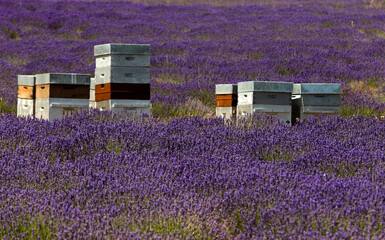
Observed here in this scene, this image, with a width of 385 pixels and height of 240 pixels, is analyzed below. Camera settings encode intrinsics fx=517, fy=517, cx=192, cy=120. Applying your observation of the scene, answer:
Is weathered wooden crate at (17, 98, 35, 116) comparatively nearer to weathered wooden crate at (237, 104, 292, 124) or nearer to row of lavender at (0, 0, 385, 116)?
row of lavender at (0, 0, 385, 116)

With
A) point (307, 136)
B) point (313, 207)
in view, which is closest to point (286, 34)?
point (307, 136)

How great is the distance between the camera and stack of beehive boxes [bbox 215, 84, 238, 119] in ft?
23.4

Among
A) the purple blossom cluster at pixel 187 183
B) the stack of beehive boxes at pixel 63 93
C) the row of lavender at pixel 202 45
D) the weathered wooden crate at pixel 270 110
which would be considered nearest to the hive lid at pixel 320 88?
the weathered wooden crate at pixel 270 110

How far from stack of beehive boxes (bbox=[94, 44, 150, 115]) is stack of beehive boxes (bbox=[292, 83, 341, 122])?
207 cm

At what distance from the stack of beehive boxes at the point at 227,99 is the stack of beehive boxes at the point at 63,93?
1876 mm

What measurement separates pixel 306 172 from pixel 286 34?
1233cm

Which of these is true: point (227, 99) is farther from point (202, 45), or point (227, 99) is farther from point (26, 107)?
point (202, 45)

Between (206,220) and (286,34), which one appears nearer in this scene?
(206,220)

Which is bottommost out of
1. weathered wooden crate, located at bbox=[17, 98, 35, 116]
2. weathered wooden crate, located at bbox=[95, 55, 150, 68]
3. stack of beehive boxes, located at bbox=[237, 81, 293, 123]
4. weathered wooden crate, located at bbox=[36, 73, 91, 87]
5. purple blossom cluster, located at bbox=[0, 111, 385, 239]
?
purple blossom cluster, located at bbox=[0, 111, 385, 239]

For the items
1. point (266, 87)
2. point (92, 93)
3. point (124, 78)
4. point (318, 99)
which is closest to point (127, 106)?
point (124, 78)

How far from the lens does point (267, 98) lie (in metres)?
6.64

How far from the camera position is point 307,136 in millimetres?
4844

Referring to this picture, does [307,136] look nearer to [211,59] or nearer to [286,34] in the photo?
[211,59]

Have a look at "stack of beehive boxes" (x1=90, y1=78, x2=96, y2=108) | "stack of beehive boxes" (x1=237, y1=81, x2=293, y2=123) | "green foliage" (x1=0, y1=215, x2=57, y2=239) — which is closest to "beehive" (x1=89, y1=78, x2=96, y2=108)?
"stack of beehive boxes" (x1=90, y1=78, x2=96, y2=108)
